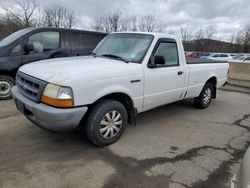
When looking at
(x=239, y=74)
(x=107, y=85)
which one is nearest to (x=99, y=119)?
(x=107, y=85)

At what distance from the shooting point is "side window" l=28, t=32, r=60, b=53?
5984 mm

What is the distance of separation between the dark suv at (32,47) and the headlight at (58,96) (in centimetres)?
344

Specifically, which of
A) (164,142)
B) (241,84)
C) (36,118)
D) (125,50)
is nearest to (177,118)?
(164,142)

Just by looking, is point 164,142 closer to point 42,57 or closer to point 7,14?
point 42,57

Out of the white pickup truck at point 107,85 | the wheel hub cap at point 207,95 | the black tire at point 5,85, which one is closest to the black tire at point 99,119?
the white pickup truck at point 107,85

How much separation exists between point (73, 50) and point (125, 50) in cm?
302

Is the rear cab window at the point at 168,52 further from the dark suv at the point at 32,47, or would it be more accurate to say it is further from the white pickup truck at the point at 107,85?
the dark suv at the point at 32,47

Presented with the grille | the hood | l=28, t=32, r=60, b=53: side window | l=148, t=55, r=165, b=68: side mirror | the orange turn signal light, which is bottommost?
the orange turn signal light

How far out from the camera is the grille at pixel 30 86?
2.99 m

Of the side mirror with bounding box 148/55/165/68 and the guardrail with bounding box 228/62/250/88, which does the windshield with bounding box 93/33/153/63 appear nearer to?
the side mirror with bounding box 148/55/165/68

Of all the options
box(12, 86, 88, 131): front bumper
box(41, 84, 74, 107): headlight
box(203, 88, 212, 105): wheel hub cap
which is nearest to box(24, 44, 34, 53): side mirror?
box(12, 86, 88, 131): front bumper

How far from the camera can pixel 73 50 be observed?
259 inches

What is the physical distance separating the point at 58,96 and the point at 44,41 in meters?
3.92

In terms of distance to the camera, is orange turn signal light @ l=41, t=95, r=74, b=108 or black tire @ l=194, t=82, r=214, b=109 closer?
orange turn signal light @ l=41, t=95, r=74, b=108
